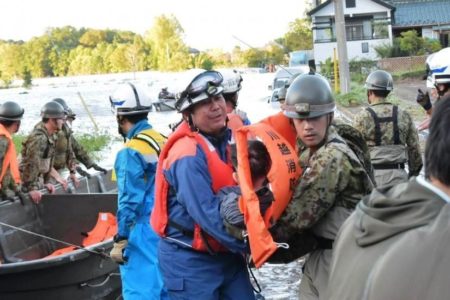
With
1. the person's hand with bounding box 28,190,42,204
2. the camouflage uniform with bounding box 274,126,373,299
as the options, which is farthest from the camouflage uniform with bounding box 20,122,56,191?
the camouflage uniform with bounding box 274,126,373,299

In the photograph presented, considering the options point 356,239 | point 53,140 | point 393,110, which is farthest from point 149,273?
point 53,140

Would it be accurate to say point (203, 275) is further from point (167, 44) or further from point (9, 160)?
point (167, 44)

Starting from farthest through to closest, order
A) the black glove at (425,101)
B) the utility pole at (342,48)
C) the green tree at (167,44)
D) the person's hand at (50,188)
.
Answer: the green tree at (167,44) < the utility pole at (342,48) < the person's hand at (50,188) < the black glove at (425,101)

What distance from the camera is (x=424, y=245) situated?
151 cm

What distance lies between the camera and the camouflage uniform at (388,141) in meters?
5.93

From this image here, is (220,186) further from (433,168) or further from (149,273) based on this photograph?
(433,168)

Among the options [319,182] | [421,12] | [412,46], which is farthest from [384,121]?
[421,12]

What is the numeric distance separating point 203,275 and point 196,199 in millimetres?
467

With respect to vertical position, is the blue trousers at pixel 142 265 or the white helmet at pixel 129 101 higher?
the white helmet at pixel 129 101

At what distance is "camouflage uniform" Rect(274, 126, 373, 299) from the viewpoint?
290 cm

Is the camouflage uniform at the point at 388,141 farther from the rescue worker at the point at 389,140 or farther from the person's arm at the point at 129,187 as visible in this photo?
the person's arm at the point at 129,187

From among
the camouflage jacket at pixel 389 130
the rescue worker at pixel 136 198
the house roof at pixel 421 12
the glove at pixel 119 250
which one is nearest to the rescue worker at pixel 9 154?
the rescue worker at pixel 136 198

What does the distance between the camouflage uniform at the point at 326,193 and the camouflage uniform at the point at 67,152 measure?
645cm

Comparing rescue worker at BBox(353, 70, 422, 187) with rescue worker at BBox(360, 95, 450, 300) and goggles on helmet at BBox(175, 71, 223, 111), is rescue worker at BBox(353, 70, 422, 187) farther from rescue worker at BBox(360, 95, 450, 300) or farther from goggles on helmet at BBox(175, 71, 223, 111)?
rescue worker at BBox(360, 95, 450, 300)
